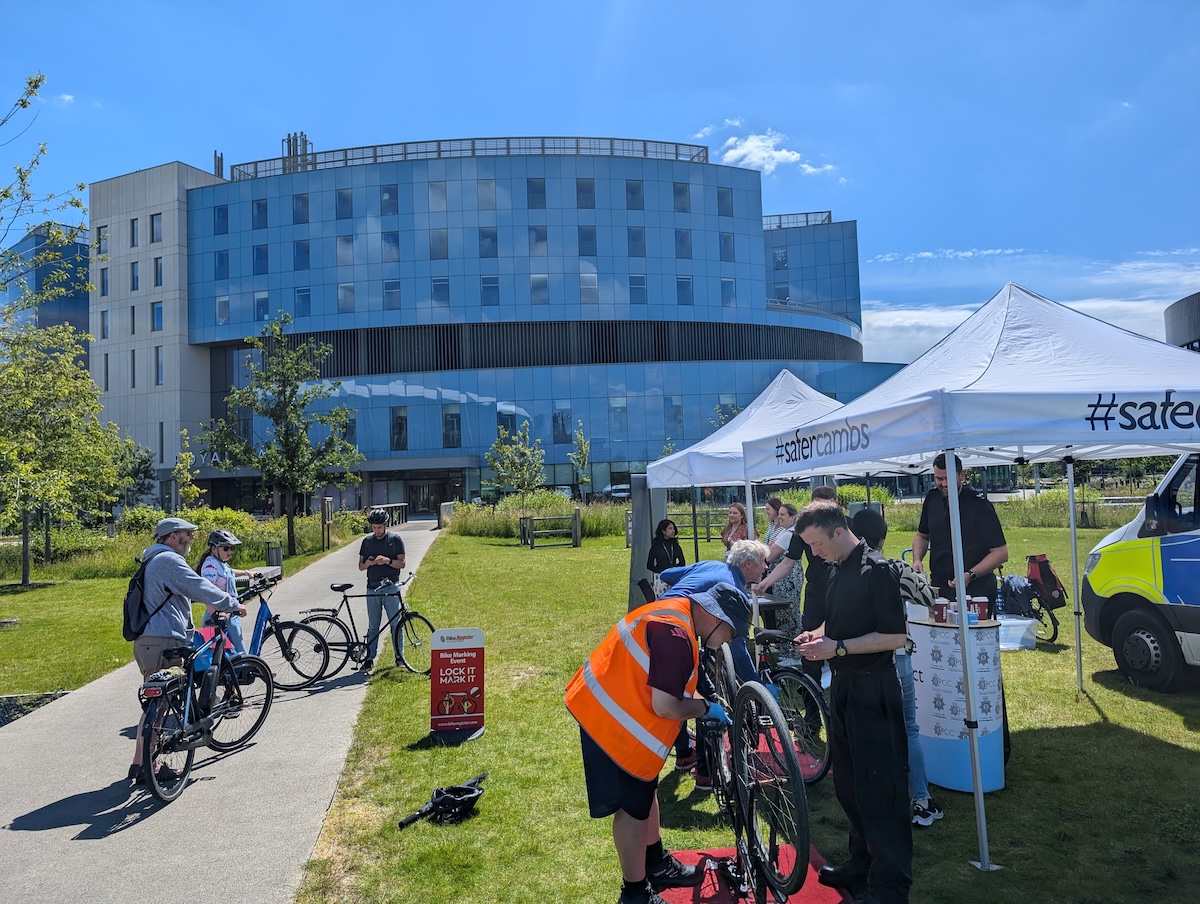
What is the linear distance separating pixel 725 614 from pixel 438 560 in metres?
21.5

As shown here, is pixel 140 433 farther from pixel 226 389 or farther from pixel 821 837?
pixel 821 837

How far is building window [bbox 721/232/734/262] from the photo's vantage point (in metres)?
63.8

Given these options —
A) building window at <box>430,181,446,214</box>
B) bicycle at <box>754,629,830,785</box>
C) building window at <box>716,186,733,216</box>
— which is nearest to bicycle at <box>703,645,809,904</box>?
bicycle at <box>754,629,830,785</box>

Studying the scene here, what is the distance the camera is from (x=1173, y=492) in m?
7.67

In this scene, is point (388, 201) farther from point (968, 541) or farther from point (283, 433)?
point (968, 541)

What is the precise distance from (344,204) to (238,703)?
59818mm

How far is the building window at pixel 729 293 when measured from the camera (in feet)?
210

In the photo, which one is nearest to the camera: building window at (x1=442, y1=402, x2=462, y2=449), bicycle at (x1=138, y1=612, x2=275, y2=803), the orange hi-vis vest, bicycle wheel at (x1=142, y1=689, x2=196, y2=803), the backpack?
the orange hi-vis vest

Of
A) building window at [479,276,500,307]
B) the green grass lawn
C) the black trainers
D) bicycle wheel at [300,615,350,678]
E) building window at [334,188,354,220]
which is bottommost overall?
the green grass lawn

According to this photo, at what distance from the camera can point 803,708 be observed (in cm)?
609

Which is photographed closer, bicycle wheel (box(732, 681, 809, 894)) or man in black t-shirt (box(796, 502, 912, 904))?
bicycle wheel (box(732, 681, 809, 894))

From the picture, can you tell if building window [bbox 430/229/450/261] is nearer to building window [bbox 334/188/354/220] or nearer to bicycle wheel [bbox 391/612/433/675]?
building window [bbox 334/188/354/220]

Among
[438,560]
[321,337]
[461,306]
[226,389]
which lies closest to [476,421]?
[461,306]

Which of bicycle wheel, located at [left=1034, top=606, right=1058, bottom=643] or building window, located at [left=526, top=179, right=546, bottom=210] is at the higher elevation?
building window, located at [left=526, top=179, right=546, bottom=210]
